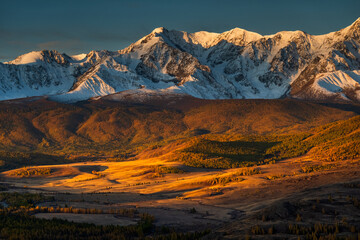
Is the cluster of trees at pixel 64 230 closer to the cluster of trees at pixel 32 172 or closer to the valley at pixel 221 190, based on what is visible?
the valley at pixel 221 190

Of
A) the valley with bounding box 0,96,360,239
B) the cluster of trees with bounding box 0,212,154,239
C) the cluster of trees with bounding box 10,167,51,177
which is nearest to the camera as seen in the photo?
the cluster of trees with bounding box 0,212,154,239

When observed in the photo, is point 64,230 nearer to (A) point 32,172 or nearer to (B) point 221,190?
(B) point 221,190

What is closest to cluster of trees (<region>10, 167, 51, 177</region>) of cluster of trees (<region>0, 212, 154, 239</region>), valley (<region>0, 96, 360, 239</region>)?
valley (<region>0, 96, 360, 239</region>)

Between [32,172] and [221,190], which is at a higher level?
[32,172]

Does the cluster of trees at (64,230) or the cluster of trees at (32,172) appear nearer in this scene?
the cluster of trees at (64,230)

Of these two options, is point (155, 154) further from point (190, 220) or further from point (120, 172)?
point (190, 220)

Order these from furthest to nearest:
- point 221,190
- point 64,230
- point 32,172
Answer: point 32,172
point 221,190
point 64,230

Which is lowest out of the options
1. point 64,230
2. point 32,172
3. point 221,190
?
point 221,190

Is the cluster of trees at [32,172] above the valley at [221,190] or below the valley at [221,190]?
above

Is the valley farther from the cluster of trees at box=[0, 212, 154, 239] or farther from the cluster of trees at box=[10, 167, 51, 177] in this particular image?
the cluster of trees at box=[0, 212, 154, 239]

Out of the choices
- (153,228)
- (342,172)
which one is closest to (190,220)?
(153,228)

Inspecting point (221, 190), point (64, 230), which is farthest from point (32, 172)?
point (64, 230)

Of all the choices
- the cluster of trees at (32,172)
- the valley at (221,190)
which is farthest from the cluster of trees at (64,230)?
the cluster of trees at (32,172)

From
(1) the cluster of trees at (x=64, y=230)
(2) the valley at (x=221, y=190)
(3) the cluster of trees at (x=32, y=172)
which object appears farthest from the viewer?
(3) the cluster of trees at (x=32, y=172)
